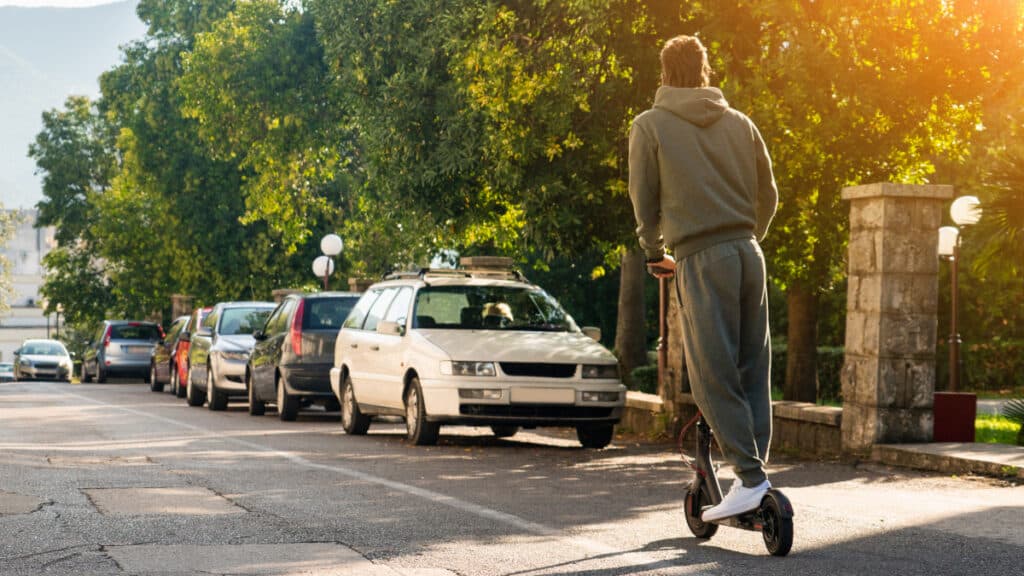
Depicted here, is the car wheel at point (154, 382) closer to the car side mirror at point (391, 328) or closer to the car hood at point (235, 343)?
the car hood at point (235, 343)

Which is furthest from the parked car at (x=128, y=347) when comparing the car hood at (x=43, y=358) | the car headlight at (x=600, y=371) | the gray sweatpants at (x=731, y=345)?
the gray sweatpants at (x=731, y=345)

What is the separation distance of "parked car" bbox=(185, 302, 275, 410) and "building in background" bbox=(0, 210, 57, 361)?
122 meters

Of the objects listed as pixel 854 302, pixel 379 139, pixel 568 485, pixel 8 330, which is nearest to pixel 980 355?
pixel 379 139

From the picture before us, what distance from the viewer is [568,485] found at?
10.6 metres

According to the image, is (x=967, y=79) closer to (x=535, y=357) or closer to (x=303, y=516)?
(x=535, y=357)

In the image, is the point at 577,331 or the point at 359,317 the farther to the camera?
the point at 359,317

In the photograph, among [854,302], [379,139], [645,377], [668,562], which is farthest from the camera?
[645,377]

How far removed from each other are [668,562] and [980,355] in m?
31.5

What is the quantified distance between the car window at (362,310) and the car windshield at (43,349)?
4148cm

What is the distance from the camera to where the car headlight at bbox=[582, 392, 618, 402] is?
46.6 feet

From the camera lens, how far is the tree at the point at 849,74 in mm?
14656

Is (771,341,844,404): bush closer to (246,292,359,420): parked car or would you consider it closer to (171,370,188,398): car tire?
(171,370,188,398): car tire

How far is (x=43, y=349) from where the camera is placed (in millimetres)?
56656

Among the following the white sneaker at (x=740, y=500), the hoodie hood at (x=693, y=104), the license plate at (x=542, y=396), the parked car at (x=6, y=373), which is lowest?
the parked car at (x=6, y=373)
